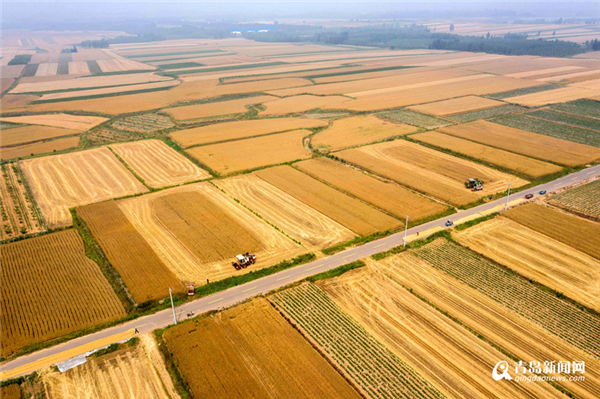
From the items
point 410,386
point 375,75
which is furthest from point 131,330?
point 375,75

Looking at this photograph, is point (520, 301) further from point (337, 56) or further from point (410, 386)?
point (337, 56)

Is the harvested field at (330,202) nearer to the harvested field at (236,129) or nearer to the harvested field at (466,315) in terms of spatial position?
the harvested field at (466,315)

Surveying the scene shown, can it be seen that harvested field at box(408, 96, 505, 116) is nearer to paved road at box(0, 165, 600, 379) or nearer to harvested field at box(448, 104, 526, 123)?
harvested field at box(448, 104, 526, 123)

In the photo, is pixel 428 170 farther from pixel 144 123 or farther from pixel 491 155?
pixel 144 123

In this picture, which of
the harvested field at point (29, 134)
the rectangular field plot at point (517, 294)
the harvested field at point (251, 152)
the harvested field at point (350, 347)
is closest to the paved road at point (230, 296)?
the harvested field at point (350, 347)

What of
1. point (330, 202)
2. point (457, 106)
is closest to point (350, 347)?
point (330, 202)

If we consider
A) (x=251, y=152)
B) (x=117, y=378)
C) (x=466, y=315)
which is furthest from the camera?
(x=251, y=152)
